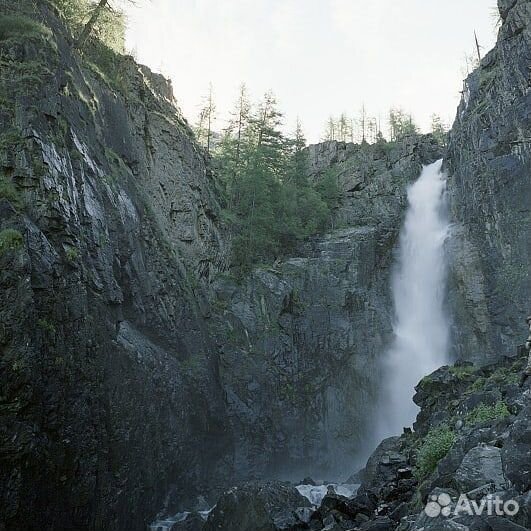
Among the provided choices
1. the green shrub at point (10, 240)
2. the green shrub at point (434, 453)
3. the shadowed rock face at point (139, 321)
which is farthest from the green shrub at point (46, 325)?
the green shrub at point (434, 453)

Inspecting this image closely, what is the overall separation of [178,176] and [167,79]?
11287 mm

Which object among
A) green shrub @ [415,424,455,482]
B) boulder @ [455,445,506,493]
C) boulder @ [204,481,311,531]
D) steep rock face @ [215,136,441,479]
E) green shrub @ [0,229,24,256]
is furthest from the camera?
steep rock face @ [215,136,441,479]

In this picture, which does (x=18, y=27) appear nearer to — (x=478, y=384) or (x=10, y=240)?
(x=10, y=240)

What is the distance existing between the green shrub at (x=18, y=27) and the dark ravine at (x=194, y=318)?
9.4 inches

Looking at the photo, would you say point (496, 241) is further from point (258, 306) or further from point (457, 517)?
point (457, 517)

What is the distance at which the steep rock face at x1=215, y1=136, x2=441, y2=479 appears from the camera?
23938 mm

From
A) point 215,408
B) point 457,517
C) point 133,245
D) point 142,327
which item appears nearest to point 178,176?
point 133,245

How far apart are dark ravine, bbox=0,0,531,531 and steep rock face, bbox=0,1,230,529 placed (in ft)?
0.24

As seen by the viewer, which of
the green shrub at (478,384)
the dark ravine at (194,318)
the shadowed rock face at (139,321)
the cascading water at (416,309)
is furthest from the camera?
the cascading water at (416,309)

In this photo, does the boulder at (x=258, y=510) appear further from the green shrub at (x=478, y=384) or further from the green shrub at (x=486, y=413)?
the green shrub at (x=478, y=384)

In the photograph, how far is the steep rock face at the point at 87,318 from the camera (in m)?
11.5

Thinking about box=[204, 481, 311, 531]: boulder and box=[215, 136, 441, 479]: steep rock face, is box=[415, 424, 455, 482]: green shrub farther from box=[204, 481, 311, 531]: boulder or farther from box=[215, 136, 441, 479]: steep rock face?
box=[215, 136, 441, 479]: steep rock face

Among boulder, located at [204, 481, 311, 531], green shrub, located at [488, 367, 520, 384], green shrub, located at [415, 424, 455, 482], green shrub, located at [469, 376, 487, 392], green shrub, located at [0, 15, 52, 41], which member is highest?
green shrub, located at [0, 15, 52, 41]

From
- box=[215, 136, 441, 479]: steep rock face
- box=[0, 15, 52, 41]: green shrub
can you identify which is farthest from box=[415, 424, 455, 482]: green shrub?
box=[0, 15, 52, 41]: green shrub
